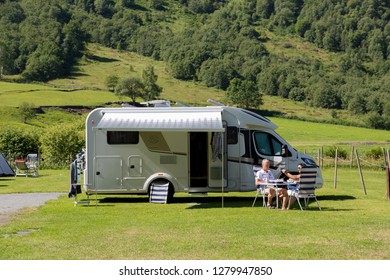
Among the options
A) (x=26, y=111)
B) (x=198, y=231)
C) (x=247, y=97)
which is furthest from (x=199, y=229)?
(x=247, y=97)

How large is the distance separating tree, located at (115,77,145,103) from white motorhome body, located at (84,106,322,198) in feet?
329

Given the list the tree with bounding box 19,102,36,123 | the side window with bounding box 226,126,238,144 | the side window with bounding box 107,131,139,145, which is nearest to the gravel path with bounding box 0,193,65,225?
the side window with bounding box 107,131,139,145

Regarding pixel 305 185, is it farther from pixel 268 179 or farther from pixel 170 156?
pixel 170 156

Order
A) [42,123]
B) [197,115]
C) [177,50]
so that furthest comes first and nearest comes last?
[177,50]
[42,123]
[197,115]

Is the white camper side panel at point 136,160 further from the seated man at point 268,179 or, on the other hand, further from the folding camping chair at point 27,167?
the folding camping chair at point 27,167

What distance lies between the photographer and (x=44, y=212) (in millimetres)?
15781

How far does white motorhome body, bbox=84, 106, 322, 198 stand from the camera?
58.0ft

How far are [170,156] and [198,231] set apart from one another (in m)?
5.90

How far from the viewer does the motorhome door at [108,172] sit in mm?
17656

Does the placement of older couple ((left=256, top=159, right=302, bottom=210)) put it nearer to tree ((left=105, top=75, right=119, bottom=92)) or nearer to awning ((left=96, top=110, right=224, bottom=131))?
awning ((left=96, top=110, right=224, bottom=131))

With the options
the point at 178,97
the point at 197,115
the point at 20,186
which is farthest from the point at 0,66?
the point at 197,115

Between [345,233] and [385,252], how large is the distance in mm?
1973

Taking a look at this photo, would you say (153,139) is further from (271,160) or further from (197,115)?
(271,160)

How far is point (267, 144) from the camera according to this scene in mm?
18359
